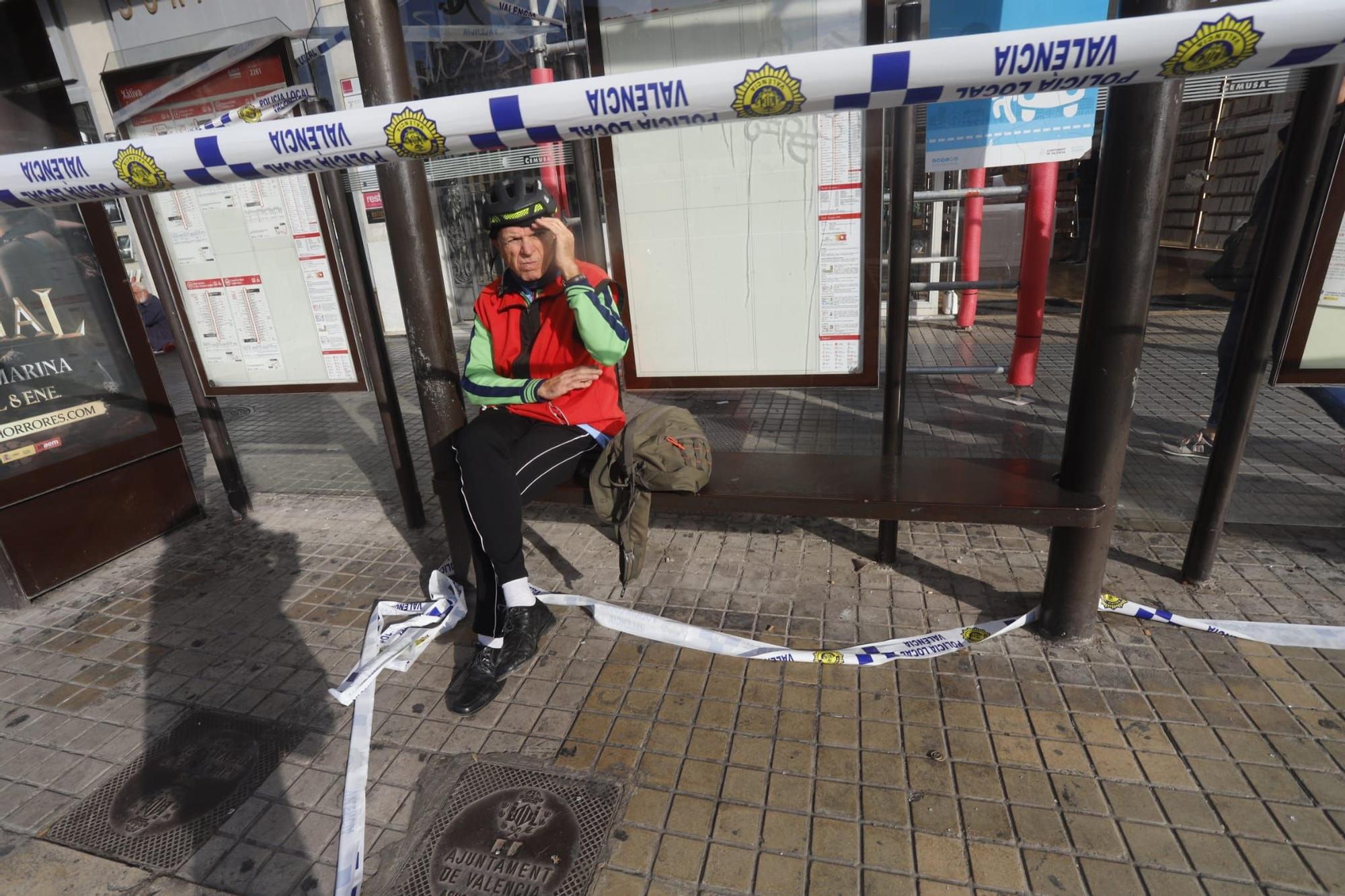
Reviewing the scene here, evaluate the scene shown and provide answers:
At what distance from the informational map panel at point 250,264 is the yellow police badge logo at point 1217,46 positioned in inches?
150

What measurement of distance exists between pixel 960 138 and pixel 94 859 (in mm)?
5382

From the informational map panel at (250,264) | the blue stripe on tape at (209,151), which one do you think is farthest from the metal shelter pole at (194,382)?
the blue stripe on tape at (209,151)

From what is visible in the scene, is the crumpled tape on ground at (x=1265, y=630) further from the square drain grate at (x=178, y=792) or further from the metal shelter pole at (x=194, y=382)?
the metal shelter pole at (x=194, y=382)

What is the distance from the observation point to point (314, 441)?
A: 6.22m

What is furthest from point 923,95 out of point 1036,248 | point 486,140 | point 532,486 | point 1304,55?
point 1036,248

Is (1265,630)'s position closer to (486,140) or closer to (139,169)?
(486,140)

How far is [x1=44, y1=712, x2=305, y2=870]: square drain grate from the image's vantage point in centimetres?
219

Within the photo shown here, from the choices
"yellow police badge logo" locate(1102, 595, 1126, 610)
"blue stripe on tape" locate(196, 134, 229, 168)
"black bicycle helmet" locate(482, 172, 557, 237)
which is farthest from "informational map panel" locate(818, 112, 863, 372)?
"blue stripe on tape" locate(196, 134, 229, 168)

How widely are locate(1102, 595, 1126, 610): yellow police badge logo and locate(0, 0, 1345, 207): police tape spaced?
2015 millimetres

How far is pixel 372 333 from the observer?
3.92 m

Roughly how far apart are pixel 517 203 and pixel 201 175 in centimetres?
110

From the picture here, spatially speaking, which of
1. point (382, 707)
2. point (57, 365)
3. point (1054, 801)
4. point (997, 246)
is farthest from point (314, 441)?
point (997, 246)

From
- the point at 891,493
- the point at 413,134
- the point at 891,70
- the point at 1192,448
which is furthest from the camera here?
the point at 1192,448

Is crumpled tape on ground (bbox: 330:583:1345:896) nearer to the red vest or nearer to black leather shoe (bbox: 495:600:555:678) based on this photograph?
black leather shoe (bbox: 495:600:555:678)
